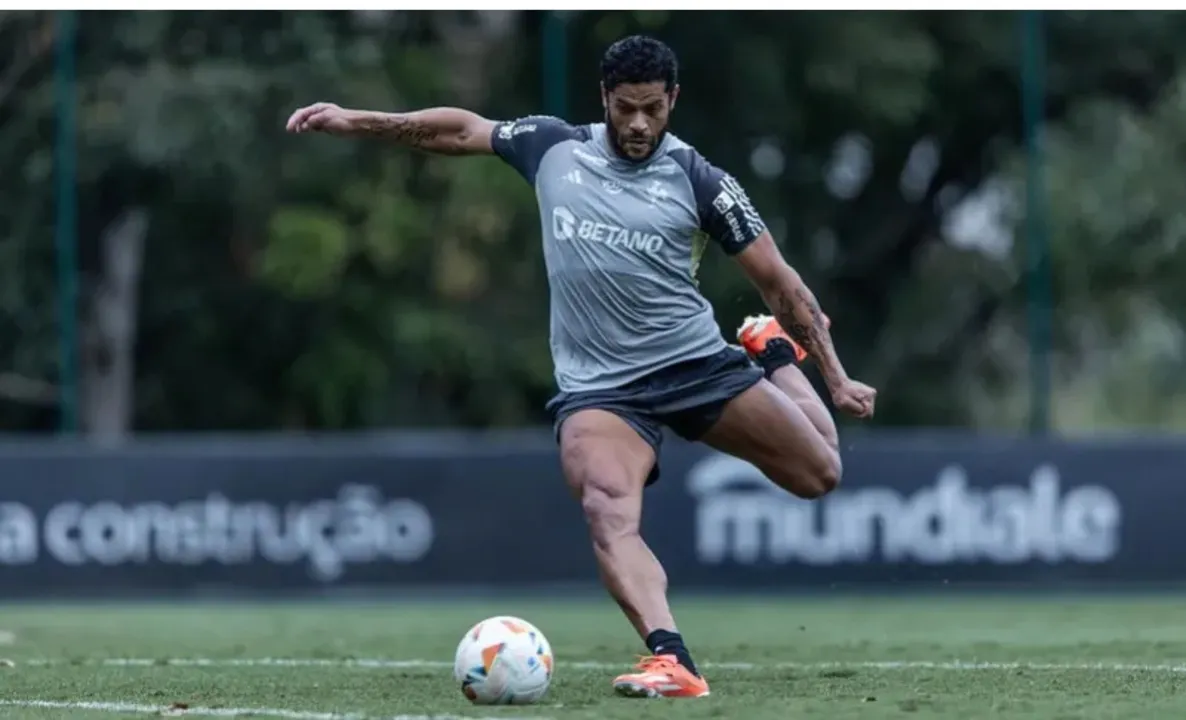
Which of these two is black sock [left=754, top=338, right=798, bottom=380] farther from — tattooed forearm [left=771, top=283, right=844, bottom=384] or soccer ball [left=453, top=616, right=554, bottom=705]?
soccer ball [left=453, top=616, right=554, bottom=705]

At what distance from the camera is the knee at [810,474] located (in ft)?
30.0

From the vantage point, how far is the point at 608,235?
8602mm

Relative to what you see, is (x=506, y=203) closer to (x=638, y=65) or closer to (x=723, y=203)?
(x=723, y=203)

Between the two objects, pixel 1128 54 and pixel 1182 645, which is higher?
pixel 1128 54

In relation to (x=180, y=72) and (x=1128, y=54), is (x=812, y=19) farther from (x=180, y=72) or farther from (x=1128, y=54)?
(x=180, y=72)

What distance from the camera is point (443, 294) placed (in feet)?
82.2

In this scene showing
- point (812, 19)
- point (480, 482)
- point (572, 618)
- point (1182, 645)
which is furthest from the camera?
point (812, 19)

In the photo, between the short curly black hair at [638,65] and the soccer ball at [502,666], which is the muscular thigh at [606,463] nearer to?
the soccer ball at [502,666]

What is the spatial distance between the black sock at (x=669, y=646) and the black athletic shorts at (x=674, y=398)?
82 centimetres

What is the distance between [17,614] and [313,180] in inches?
410

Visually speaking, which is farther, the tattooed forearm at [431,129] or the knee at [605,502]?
the tattooed forearm at [431,129]

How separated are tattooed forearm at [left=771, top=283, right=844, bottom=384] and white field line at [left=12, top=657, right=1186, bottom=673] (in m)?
1.50

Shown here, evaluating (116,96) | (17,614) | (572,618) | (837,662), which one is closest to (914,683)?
(837,662)

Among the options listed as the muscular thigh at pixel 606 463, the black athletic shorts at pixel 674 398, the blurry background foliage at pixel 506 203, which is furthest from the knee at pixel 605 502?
the blurry background foliage at pixel 506 203
